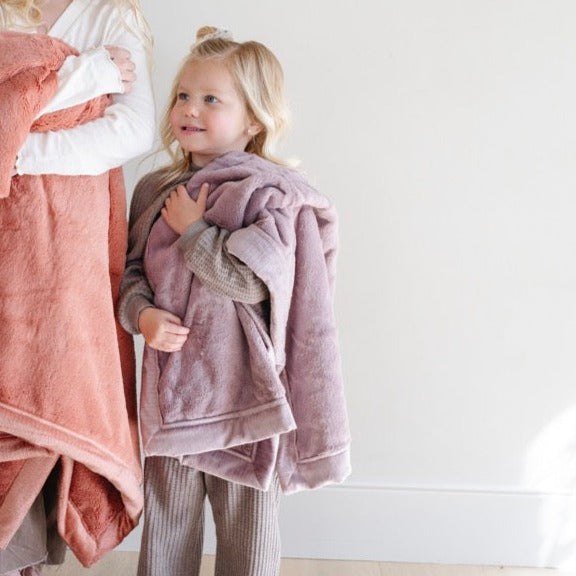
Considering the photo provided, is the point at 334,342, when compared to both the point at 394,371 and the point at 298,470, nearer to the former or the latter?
the point at 298,470

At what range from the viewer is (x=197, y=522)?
1471mm

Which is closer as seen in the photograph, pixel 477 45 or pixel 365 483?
pixel 477 45

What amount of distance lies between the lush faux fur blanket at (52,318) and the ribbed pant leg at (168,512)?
0.08 metres

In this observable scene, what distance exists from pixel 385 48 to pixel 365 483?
910mm

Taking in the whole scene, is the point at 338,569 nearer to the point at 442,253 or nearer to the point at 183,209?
the point at 442,253

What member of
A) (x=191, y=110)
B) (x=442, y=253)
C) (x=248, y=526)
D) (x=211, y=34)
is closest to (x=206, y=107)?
(x=191, y=110)

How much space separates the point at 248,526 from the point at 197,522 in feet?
0.36

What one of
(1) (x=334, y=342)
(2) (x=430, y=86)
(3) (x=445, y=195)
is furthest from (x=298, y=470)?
(2) (x=430, y=86)

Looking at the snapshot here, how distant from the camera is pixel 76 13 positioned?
136 centimetres

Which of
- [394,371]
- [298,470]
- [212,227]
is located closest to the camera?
[212,227]

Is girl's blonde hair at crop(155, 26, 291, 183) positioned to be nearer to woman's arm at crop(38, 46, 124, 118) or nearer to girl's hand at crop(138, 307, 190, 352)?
woman's arm at crop(38, 46, 124, 118)

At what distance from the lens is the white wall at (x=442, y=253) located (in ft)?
5.26

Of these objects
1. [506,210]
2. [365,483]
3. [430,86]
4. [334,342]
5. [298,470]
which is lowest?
[365,483]

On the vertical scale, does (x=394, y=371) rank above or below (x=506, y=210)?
below
